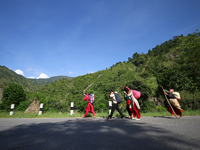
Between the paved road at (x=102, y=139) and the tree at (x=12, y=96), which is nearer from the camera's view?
the paved road at (x=102, y=139)

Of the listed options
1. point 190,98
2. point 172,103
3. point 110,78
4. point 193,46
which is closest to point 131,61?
point 110,78

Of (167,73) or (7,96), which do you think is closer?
(167,73)

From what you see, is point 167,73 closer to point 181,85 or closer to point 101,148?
point 181,85

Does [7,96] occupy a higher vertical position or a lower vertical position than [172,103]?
higher

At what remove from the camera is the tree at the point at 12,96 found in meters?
20.4

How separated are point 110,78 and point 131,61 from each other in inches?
1727

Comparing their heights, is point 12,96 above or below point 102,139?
above

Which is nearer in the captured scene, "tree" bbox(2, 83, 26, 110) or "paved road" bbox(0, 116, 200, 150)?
"paved road" bbox(0, 116, 200, 150)

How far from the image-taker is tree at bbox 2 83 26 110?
20.4m

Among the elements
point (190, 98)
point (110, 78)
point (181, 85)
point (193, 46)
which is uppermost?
point (110, 78)

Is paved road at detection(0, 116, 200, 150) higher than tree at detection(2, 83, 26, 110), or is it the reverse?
tree at detection(2, 83, 26, 110)

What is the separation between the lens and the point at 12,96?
20734mm

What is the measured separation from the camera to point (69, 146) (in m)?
2.02

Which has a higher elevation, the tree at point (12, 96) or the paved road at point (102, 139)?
the tree at point (12, 96)
